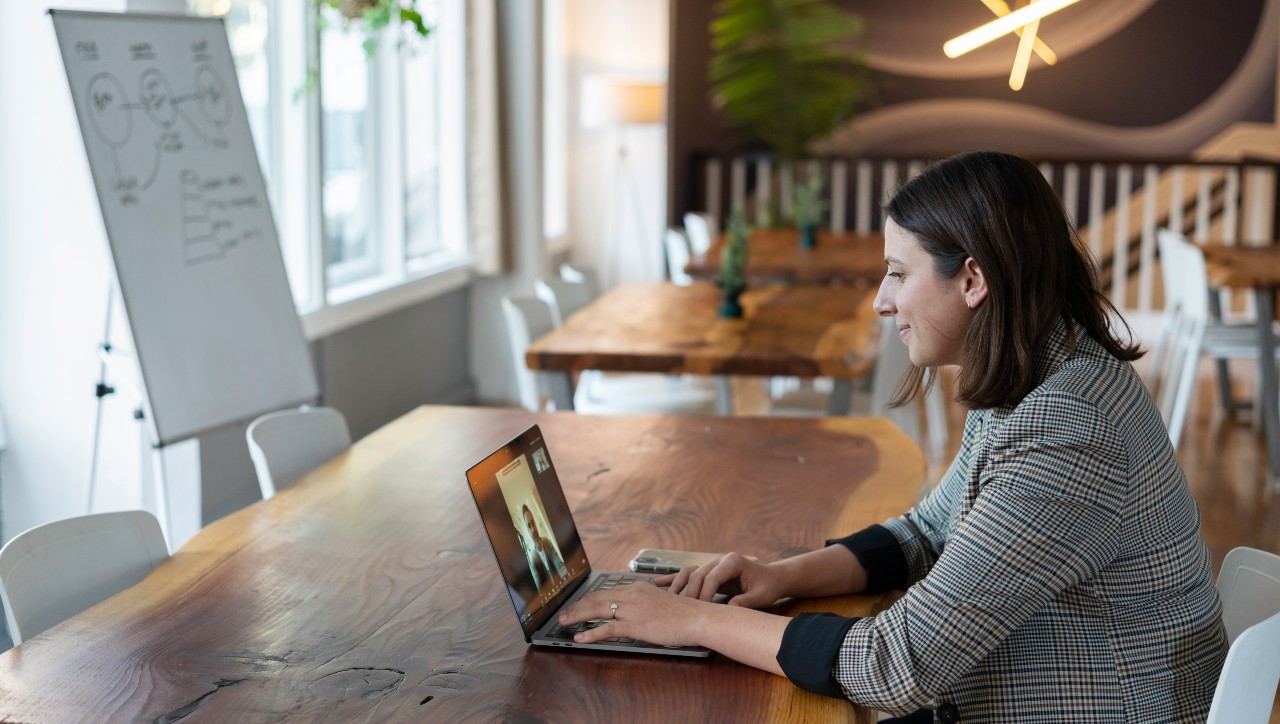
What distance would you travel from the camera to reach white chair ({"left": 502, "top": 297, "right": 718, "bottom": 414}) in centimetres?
396

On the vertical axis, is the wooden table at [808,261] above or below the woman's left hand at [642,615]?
below

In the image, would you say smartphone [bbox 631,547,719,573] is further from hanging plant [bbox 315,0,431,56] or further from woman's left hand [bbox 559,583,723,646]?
hanging plant [bbox 315,0,431,56]

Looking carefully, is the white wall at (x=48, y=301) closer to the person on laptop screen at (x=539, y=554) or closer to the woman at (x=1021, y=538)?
the person on laptop screen at (x=539, y=554)

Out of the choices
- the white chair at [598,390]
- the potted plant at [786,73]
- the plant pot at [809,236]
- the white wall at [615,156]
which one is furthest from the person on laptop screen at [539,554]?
the white wall at [615,156]

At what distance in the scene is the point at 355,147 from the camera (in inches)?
207

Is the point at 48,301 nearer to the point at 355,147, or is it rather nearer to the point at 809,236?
the point at 355,147

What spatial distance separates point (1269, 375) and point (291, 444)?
414cm

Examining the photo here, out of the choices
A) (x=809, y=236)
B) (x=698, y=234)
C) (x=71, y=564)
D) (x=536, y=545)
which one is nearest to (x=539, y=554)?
(x=536, y=545)

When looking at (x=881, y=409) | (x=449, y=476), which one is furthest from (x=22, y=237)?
(x=881, y=409)

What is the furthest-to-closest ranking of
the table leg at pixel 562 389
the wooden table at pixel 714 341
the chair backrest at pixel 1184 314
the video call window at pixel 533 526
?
the chair backrest at pixel 1184 314, the table leg at pixel 562 389, the wooden table at pixel 714 341, the video call window at pixel 533 526

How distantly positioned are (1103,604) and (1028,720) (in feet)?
0.52

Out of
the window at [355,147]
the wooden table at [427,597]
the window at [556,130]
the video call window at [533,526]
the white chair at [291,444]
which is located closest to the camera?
the wooden table at [427,597]

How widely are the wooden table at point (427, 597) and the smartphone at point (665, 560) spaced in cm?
3

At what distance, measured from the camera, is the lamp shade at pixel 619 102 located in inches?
307
